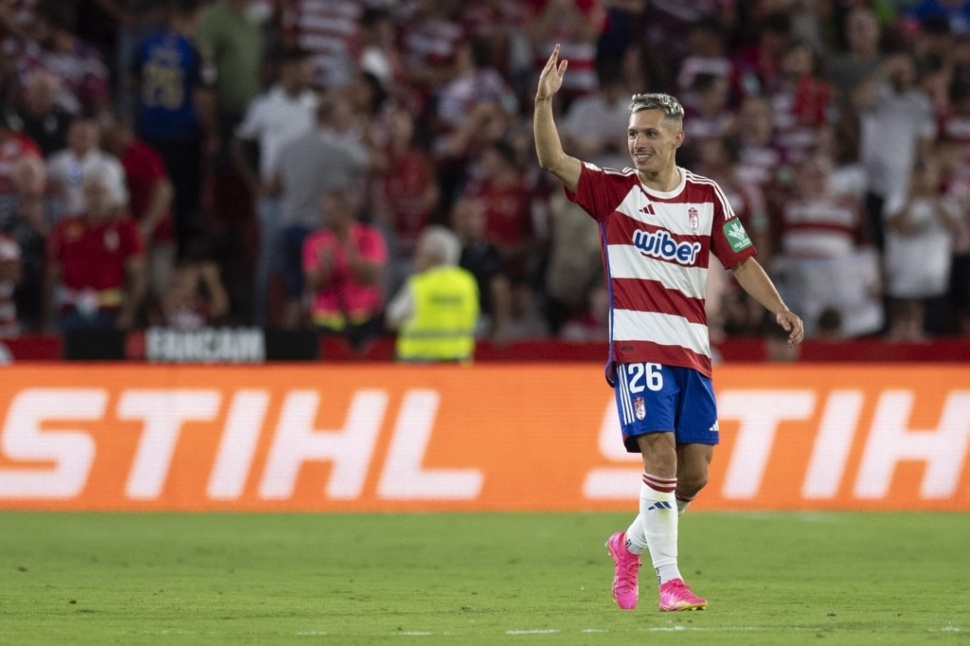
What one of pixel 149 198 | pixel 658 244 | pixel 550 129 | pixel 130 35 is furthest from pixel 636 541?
pixel 130 35

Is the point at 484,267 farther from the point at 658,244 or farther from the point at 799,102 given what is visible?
the point at 658,244

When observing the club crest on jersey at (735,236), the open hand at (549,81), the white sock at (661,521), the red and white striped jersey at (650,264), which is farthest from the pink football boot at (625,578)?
the open hand at (549,81)

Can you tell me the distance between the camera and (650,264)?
8367 millimetres

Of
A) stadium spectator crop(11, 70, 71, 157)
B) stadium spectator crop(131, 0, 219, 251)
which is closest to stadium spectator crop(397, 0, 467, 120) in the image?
stadium spectator crop(131, 0, 219, 251)

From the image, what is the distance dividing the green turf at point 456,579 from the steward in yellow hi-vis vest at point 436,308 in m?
2.27

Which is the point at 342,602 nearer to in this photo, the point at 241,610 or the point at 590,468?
the point at 241,610

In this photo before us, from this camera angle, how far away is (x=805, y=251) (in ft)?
58.4

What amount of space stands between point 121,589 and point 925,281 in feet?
36.4

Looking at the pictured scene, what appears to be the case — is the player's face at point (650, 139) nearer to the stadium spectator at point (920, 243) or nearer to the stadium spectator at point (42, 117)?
the stadium spectator at point (920, 243)

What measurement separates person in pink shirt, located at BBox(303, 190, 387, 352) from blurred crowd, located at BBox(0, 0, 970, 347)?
0.03 meters

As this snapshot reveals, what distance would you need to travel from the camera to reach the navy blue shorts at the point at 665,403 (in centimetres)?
818

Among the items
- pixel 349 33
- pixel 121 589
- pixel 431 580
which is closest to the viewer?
pixel 121 589

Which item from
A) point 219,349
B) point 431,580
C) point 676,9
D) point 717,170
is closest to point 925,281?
point 717,170

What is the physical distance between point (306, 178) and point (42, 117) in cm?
280
